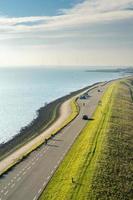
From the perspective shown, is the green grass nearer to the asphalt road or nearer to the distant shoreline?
the asphalt road

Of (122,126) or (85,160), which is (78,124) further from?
(85,160)

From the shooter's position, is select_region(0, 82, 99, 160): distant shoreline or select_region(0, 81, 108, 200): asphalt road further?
select_region(0, 82, 99, 160): distant shoreline

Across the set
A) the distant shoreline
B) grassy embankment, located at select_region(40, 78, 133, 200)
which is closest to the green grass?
grassy embankment, located at select_region(40, 78, 133, 200)

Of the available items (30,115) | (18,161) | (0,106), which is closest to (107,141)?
(18,161)

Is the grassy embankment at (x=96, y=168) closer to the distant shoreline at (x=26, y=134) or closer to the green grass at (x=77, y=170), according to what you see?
the green grass at (x=77, y=170)

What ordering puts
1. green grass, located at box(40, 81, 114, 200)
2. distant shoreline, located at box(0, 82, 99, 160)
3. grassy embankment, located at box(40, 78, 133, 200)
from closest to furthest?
green grass, located at box(40, 81, 114, 200)
grassy embankment, located at box(40, 78, 133, 200)
distant shoreline, located at box(0, 82, 99, 160)

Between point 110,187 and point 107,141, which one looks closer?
point 110,187

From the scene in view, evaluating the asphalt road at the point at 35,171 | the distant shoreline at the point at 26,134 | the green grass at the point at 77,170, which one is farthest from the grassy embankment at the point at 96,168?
the distant shoreline at the point at 26,134

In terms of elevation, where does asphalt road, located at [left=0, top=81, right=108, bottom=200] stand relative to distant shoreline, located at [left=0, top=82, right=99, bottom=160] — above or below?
above
